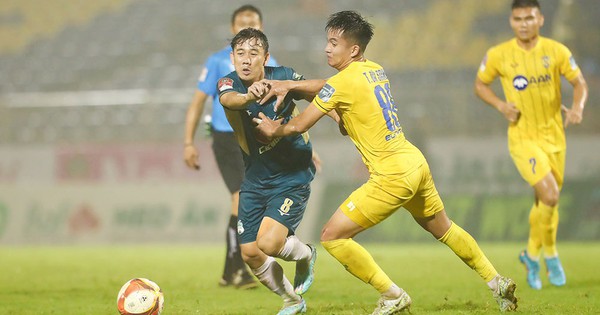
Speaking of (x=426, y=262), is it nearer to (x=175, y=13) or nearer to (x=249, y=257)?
(x=249, y=257)

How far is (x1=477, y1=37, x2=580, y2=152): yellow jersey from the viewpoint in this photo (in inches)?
303

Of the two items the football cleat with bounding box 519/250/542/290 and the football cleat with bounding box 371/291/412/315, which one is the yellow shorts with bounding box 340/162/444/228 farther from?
the football cleat with bounding box 519/250/542/290

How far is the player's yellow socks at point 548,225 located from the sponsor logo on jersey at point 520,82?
3.52ft

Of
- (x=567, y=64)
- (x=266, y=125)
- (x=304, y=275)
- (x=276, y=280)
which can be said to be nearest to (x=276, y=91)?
(x=266, y=125)

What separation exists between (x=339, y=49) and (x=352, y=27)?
162 millimetres

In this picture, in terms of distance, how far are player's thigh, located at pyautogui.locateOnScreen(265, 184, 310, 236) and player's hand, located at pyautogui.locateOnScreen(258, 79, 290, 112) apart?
0.74 meters

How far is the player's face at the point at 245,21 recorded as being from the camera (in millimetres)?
7703

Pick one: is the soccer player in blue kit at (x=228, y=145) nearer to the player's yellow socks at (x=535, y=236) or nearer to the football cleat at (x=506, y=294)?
the player's yellow socks at (x=535, y=236)

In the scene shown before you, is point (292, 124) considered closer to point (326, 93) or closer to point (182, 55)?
point (326, 93)

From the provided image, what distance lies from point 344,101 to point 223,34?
14.1m

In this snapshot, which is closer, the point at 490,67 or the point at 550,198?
the point at 550,198

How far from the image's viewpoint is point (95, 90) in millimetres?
18219

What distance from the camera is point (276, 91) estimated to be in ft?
17.3

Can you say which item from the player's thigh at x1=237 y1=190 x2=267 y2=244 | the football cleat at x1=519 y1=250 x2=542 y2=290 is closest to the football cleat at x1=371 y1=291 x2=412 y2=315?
the player's thigh at x1=237 y1=190 x2=267 y2=244
